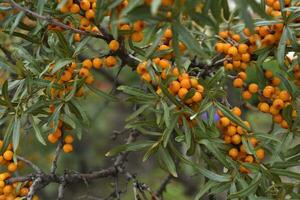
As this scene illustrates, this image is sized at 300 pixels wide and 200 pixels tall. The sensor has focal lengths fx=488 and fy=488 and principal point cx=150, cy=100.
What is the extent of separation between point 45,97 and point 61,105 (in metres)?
0.06

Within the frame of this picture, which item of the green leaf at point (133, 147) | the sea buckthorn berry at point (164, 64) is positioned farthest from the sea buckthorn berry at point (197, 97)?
the green leaf at point (133, 147)

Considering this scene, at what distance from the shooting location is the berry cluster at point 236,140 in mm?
1629

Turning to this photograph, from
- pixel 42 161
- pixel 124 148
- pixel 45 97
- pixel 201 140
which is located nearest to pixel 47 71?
pixel 45 97

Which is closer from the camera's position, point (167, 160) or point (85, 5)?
point (85, 5)

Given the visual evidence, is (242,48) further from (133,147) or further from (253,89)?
(133,147)

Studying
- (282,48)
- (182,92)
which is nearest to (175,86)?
(182,92)

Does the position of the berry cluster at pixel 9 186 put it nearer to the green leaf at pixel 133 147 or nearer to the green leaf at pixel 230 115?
the green leaf at pixel 133 147

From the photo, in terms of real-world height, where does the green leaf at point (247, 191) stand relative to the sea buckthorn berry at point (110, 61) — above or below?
below

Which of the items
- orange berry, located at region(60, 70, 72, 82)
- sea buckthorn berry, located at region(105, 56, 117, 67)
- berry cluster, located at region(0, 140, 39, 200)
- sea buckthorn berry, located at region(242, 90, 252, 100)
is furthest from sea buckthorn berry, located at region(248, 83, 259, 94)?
berry cluster, located at region(0, 140, 39, 200)

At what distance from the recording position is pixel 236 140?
1628 mm

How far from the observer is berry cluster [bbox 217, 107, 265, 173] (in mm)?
1629

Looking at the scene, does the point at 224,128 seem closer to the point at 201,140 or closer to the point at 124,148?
the point at 201,140

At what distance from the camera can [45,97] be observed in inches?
62.2

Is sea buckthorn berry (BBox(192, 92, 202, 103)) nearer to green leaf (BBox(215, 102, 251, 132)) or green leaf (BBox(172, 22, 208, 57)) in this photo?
green leaf (BBox(215, 102, 251, 132))
